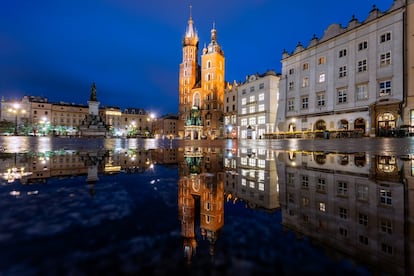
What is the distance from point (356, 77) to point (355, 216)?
34.8m

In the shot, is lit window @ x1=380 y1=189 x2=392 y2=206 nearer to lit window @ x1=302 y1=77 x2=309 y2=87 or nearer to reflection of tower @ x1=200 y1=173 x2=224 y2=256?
reflection of tower @ x1=200 y1=173 x2=224 y2=256

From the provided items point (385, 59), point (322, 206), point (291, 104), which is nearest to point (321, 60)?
point (291, 104)

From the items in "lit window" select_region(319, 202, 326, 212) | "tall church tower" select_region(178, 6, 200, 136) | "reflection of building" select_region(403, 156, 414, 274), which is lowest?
"lit window" select_region(319, 202, 326, 212)

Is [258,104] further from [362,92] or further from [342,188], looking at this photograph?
[342,188]

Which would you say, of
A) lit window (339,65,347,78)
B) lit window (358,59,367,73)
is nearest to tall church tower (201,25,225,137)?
lit window (339,65,347,78)

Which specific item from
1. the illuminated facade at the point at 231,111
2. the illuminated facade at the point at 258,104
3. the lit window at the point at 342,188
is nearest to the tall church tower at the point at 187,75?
the illuminated facade at the point at 231,111

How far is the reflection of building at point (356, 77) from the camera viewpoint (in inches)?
1025

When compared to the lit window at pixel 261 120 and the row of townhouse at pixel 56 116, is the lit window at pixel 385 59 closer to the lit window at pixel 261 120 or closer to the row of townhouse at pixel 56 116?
the lit window at pixel 261 120

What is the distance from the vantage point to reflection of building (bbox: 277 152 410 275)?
1.22 m

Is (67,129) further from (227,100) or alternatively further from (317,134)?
(317,134)

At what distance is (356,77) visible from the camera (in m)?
30.5

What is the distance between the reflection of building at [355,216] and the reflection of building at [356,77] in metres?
27.8

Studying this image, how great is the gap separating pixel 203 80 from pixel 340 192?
7400 cm

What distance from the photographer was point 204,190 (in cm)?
276
